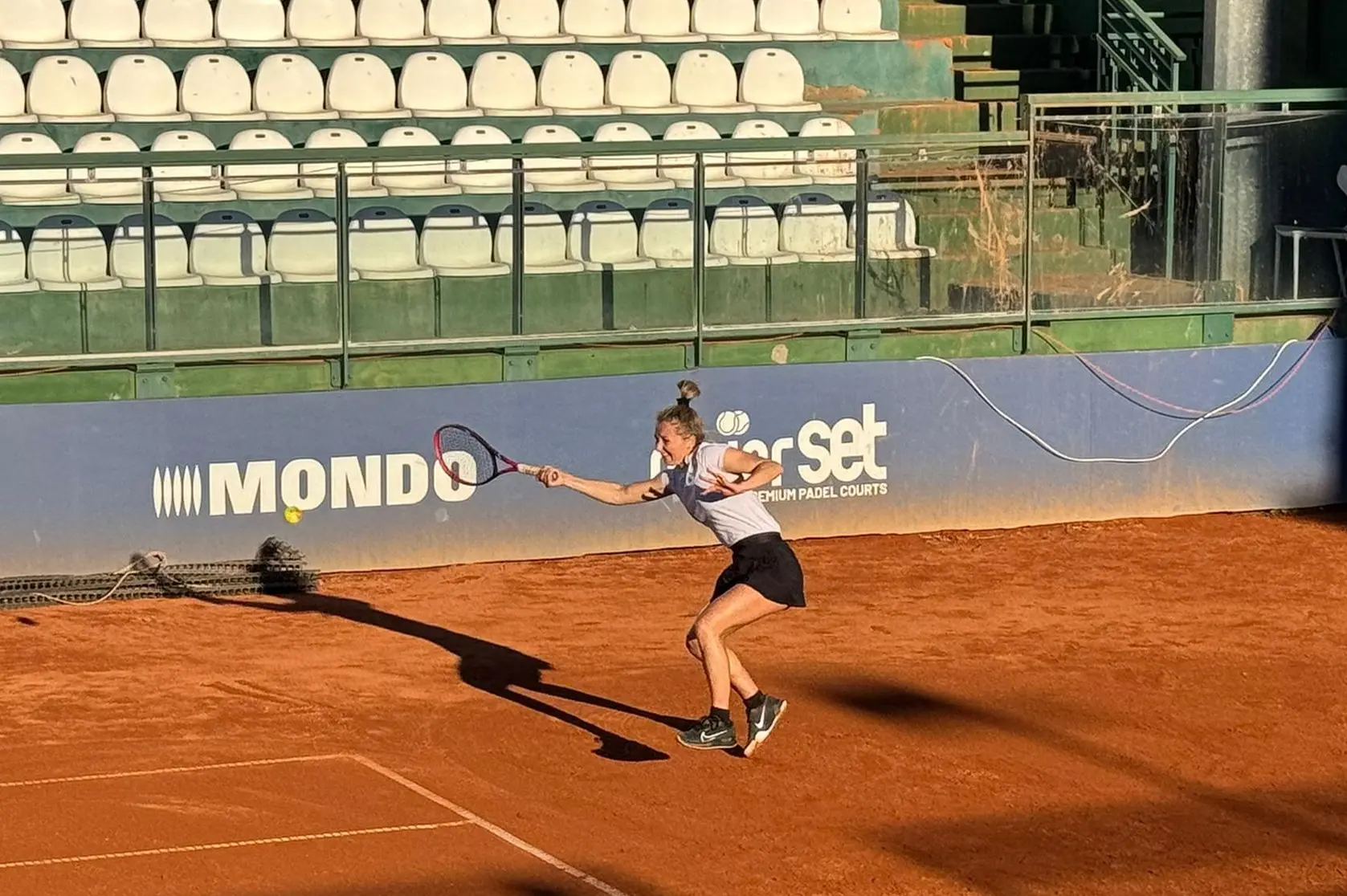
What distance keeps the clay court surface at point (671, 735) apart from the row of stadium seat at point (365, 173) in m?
2.81

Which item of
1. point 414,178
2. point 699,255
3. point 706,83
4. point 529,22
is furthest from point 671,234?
point 529,22

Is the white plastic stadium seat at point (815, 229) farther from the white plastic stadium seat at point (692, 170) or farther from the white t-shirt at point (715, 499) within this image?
the white t-shirt at point (715, 499)

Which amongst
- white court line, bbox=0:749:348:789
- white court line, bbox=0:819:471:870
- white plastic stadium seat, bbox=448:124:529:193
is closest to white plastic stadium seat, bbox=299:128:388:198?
white plastic stadium seat, bbox=448:124:529:193

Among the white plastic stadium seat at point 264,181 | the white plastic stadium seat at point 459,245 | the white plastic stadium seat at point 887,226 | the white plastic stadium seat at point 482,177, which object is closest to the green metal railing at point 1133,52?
the white plastic stadium seat at point 887,226

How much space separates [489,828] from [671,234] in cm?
707

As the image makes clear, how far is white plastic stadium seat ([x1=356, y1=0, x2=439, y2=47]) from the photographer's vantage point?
19.5 metres

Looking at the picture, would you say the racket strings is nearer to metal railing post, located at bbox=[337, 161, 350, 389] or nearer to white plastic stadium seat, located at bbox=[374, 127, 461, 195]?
metal railing post, located at bbox=[337, 161, 350, 389]

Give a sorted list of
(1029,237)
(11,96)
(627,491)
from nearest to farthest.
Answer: (627,491) < (1029,237) < (11,96)

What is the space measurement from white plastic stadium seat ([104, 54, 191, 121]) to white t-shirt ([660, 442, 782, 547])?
9.07m

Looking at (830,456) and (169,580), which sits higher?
(830,456)

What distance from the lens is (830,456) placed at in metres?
16.0

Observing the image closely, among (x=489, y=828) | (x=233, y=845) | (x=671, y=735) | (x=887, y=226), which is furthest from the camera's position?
(x=887, y=226)

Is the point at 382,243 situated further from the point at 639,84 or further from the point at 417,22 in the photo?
the point at 417,22

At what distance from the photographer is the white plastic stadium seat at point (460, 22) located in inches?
776
